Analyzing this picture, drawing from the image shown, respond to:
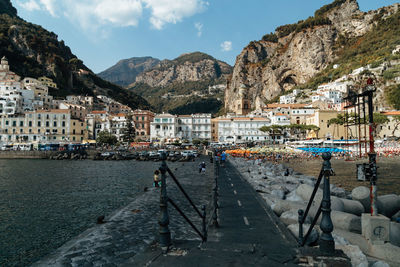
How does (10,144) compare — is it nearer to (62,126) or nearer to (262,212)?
(62,126)

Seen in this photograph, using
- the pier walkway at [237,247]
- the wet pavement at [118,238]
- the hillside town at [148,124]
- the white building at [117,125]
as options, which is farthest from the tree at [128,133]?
the pier walkway at [237,247]

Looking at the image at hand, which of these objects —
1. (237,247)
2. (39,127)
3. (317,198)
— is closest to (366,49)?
(39,127)

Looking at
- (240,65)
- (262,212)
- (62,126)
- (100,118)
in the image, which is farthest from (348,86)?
(262,212)

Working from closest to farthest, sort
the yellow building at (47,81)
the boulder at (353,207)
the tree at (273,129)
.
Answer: the boulder at (353,207) → the tree at (273,129) → the yellow building at (47,81)

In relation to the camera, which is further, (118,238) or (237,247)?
(118,238)

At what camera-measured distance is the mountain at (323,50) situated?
119 meters

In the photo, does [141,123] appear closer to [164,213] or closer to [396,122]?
[396,122]

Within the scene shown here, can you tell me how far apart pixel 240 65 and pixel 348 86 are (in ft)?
242

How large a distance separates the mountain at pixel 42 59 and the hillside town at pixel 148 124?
361 inches

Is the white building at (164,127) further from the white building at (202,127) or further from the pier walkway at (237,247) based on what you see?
the pier walkway at (237,247)

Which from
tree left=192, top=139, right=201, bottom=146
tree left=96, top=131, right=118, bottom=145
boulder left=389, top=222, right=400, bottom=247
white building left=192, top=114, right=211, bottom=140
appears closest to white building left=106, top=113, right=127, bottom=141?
tree left=96, top=131, right=118, bottom=145

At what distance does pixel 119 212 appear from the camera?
1176cm

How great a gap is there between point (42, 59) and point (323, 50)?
13162 centimetres

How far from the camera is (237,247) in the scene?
6172mm
